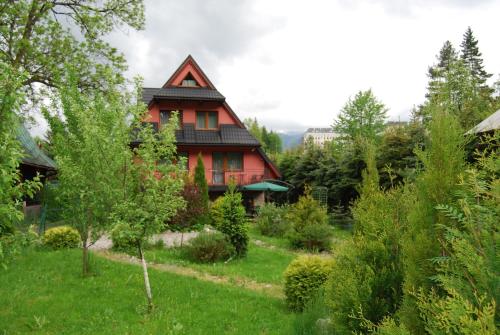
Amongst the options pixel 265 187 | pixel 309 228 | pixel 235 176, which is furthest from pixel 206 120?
pixel 309 228

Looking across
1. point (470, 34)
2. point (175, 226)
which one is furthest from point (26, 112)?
point (470, 34)

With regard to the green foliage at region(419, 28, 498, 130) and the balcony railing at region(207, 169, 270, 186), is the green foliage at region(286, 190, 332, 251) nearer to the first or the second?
the green foliage at region(419, 28, 498, 130)

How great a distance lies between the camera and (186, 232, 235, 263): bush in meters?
12.4

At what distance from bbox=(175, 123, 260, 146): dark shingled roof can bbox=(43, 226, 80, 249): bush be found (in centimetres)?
1249

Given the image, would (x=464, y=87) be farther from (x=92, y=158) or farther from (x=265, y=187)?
(x=92, y=158)

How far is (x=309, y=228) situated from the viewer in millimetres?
15086

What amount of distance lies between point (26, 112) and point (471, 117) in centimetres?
2165

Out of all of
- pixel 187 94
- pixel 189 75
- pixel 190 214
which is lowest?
pixel 190 214

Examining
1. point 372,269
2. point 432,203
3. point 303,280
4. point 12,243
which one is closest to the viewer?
point 432,203

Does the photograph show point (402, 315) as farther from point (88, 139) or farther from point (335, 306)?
point (88, 139)

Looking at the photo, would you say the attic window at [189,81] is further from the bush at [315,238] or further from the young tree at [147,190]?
the young tree at [147,190]

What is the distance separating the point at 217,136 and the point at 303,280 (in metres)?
19.8

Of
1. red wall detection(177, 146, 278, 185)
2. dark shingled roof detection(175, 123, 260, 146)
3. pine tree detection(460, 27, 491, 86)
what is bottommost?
red wall detection(177, 146, 278, 185)

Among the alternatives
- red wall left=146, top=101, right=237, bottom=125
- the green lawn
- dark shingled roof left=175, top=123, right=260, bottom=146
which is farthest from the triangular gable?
the green lawn
